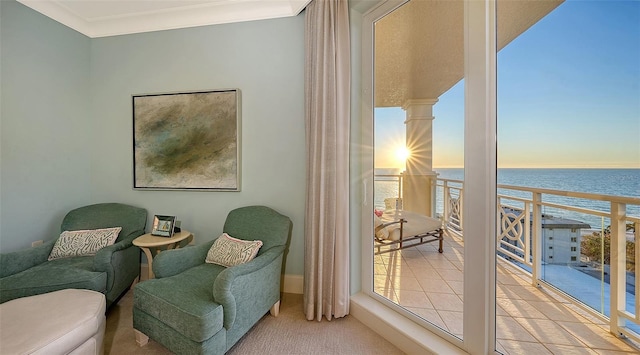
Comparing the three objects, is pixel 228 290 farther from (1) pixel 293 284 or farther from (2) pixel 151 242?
(2) pixel 151 242

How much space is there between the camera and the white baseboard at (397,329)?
5.04 feet

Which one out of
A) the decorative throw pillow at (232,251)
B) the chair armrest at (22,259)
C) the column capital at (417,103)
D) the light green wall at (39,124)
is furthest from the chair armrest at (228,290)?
the light green wall at (39,124)

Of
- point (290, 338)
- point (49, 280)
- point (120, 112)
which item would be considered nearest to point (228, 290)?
point (290, 338)

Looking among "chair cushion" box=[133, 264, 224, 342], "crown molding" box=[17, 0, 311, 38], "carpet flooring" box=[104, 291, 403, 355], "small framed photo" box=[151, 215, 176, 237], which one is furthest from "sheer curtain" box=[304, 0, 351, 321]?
"small framed photo" box=[151, 215, 176, 237]

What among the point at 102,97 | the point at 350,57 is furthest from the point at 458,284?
the point at 102,97

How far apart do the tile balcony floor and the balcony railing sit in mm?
72

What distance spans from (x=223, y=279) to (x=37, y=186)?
2.45 m

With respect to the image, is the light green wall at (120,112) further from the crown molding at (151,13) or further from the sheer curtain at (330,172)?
the sheer curtain at (330,172)

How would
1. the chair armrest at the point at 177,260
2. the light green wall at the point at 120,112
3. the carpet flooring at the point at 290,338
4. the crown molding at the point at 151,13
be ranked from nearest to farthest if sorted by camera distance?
the carpet flooring at the point at 290,338 < the chair armrest at the point at 177,260 < the light green wall at the point at 120,112 < the crown molding at the point at 151,13

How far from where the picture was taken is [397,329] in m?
1.71

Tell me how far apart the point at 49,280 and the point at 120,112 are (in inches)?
74.1

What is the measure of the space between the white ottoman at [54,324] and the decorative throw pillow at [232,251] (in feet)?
2.42

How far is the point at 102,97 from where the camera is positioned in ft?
9.30

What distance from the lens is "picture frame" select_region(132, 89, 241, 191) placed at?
8.30 feet
